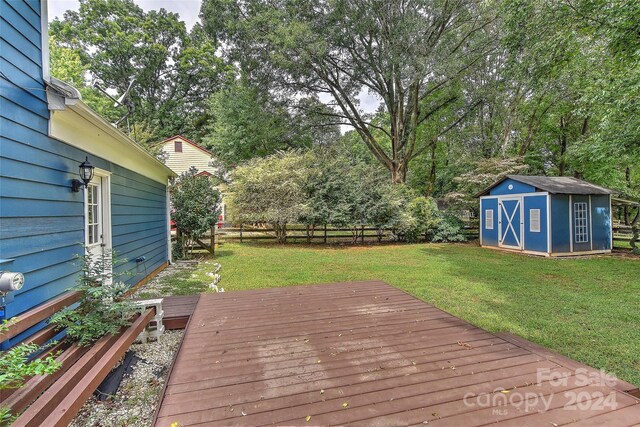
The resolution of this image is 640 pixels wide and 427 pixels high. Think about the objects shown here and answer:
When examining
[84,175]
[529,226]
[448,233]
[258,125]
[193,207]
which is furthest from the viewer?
[258,125]

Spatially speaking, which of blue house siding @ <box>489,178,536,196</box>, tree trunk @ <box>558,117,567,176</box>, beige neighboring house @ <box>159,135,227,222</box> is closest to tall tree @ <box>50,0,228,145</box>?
beige neighboring house @ <box>159,135,227,222</box>

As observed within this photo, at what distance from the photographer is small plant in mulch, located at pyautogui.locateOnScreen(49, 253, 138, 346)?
8.34ft

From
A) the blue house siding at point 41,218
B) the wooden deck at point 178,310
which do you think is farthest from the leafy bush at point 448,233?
the blue house siding at point 41,218

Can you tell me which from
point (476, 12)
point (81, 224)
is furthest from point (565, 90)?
point (81, 224)

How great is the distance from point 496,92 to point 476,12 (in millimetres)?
3469

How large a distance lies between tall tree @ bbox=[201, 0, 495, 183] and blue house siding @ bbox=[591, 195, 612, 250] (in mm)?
6887

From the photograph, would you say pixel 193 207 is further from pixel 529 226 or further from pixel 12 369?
pixel 529 226

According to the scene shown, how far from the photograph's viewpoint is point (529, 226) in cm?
1018

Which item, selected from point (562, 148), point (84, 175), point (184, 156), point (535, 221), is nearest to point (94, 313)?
point (84, 175)

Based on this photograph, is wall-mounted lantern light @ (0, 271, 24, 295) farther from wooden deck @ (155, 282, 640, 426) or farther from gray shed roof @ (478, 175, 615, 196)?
gray shed roof @ (478, 175, 615, 196)

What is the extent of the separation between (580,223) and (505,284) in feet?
20.8

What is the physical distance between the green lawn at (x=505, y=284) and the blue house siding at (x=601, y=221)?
144 cm

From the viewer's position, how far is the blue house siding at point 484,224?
11555 millimetres

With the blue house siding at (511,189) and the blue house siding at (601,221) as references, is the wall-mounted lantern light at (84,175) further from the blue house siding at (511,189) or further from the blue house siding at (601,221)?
the blue house siding at (601,221)
